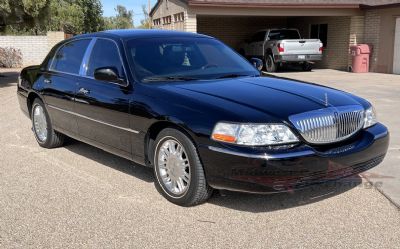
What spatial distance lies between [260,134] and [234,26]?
23647 mm

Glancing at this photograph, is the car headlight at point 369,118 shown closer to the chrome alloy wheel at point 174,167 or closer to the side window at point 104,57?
the chrome alloy wheel at point 174,167

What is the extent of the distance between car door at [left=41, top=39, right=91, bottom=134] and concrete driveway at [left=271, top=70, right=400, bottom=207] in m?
3.65

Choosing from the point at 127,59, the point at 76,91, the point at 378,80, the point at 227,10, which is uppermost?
the point at 227,10

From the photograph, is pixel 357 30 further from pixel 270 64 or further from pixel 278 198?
pixel 278 198

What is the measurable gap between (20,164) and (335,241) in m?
4.07

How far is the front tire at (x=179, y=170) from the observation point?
400 cm

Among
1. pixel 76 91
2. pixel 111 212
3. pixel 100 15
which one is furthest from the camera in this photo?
pixel 100 15

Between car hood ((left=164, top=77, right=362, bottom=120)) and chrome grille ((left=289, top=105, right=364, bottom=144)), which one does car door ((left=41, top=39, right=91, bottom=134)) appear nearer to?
car hood ((left=164, top=77, right=362, bottom=120))

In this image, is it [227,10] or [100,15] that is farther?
[100,15]

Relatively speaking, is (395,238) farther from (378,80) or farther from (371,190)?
(378,80)

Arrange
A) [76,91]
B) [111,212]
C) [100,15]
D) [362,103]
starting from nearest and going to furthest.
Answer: [111,212], [362,103], [76,91], [100,15]

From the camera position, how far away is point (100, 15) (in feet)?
156

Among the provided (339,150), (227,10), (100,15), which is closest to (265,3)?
(227,10)

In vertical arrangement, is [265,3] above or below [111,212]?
above
